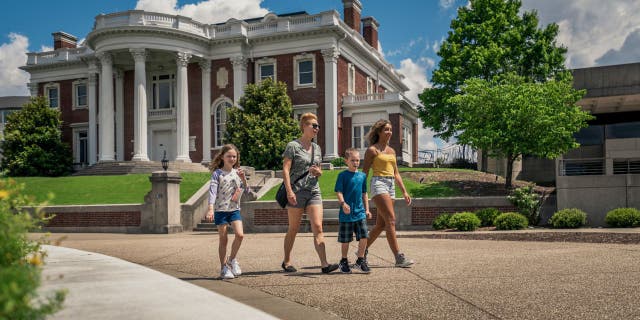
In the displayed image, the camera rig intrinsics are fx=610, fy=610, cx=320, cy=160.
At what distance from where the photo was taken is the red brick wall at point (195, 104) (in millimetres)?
43094

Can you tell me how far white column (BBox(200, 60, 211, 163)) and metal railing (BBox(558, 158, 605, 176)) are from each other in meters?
26.8

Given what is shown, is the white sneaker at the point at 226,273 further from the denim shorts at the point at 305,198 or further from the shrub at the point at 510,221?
the shrub at the point at 510,221

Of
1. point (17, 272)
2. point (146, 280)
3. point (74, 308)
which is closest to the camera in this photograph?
point (17, 272)

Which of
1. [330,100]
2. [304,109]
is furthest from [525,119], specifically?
[304,109]

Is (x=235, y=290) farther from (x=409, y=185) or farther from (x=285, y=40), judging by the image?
(x=285, y=40)

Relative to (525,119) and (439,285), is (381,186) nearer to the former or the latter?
(439,285)

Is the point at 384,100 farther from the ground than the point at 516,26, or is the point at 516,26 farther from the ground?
the point at 516,26

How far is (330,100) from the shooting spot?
1580 inches

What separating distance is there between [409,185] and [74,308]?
22744 mm

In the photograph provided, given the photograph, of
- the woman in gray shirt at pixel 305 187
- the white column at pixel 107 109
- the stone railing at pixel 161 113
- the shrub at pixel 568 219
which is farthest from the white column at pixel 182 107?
the woman in gray shirt at pixel 305 187

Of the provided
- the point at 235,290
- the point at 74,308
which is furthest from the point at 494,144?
the point at 74,308

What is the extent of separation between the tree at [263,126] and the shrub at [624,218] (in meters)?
19.5

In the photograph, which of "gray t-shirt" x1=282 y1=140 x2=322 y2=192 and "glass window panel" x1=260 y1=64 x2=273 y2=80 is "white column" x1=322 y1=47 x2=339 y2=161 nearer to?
"glass window panel" x1=260 y1=64 x2=273 y2=80

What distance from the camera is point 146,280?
6.58 m
